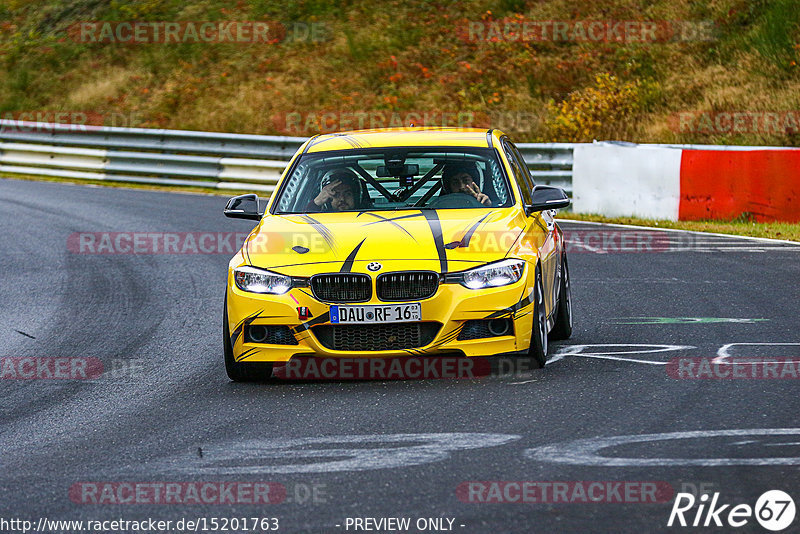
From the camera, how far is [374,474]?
5695 mm

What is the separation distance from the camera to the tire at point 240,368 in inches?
318

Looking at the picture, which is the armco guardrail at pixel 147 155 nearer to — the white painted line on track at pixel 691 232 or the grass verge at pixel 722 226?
the grass verge at pixel 722 226

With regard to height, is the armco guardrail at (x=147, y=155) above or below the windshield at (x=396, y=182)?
below

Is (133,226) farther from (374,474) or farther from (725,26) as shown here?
(725,26)

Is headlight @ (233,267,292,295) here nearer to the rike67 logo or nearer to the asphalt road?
the asphalt road

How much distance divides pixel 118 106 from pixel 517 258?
28.1 meters

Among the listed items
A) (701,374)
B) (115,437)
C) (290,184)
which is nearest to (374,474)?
(115,437)

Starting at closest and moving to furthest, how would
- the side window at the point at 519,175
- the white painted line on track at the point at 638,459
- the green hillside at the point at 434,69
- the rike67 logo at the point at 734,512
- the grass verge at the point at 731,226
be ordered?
the rike67 logo at the point at 734,512 < the white painted line on track at the point at 638,459 < the side window at the point at 519,175 < the grass verge at the point at 731,226 < the green hillside at the point at 434,69

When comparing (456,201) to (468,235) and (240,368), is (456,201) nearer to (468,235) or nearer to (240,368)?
(468,235)

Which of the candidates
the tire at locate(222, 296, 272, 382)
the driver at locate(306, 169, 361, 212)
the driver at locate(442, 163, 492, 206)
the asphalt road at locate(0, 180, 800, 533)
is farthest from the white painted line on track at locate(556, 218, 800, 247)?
the tire at locate(222, 296, 272, 382)

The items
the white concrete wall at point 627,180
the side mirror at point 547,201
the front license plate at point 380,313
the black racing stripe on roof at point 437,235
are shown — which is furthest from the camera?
the white concrete wall at point 627,180

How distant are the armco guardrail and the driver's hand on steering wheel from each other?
45.1ft

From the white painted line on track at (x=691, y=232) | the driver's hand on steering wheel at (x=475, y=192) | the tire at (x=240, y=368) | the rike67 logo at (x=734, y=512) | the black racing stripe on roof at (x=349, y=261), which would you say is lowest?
the white painted line on track at (x=691, y=232)

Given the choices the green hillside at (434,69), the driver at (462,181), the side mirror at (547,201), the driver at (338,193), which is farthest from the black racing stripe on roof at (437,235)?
the green hillside at (434,69)
